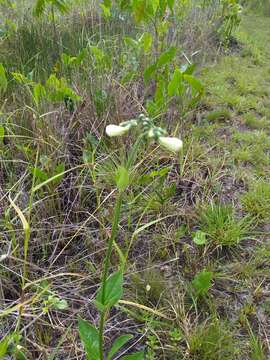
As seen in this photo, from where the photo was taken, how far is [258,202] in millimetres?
2002

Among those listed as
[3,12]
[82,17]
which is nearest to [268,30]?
[82,17]

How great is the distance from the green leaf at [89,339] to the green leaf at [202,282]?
19.9 inches

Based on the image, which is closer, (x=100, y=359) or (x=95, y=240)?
(x=100, y=359)

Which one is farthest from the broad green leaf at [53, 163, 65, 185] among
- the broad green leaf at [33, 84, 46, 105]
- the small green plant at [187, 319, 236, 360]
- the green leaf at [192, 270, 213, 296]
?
the small green plant at [187, 319, 236, 360]

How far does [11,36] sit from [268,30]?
364 centimetres

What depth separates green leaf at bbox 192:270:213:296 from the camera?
1486mm

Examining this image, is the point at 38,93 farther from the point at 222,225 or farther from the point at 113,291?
the point at 113,291

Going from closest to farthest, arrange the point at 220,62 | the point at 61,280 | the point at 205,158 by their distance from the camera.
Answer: the point at 61,280
the point at 205,158
the point at 220,62

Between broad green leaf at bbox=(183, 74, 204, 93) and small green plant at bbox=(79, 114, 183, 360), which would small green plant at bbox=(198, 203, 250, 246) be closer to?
broad green leaf at bbox=(183, 74, 204, 93)

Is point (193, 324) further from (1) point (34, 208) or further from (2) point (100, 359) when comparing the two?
(1) point (34, 208)

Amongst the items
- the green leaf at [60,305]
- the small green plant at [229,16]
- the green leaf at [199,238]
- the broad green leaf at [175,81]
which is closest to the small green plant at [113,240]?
the green leaf at [60,305]

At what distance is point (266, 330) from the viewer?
4.82ft

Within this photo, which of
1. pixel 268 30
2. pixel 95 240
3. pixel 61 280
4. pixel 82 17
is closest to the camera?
pixel 61 280

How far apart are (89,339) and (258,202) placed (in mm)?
1197
